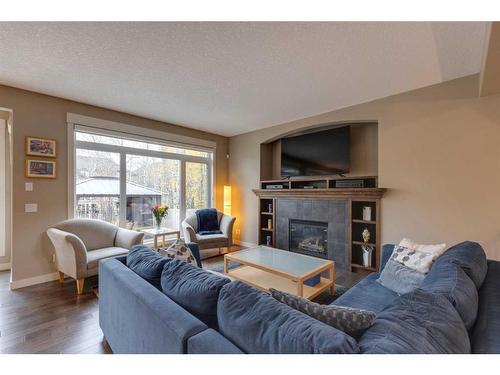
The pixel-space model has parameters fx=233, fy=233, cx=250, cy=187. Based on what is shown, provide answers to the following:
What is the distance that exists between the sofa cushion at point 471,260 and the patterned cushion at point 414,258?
0.60 ft

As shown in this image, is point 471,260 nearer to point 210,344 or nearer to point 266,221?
point 210,344

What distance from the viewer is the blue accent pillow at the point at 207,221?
4438 millimetres

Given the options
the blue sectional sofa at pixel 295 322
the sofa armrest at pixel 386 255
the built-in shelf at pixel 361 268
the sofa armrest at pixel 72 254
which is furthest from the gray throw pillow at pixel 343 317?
the built-in shelf at pixel 361 268

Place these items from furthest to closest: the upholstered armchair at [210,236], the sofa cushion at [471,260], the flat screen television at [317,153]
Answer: the upholstered armchair at [210,236], the flat screen television at [317,153], the sofa cushion at [471,260]

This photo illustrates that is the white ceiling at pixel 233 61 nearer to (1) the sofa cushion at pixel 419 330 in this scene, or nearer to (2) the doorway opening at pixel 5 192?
(2) the doorway opening at pixel 5 192

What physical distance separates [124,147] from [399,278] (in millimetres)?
4227

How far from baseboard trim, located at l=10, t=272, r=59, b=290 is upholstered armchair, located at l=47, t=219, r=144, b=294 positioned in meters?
0.16

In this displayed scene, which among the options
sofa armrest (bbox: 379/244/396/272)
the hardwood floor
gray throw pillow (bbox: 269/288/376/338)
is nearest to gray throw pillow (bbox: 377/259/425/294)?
sofa armrest (bbox: 379/244/396/272)

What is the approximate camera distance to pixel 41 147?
3.11 meters

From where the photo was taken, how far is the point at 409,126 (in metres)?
3.10

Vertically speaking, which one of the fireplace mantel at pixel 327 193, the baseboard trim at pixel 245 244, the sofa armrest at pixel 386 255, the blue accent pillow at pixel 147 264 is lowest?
the baseboard trim at pixel 245 244

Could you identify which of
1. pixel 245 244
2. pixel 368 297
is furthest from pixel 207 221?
pixel 368 297
